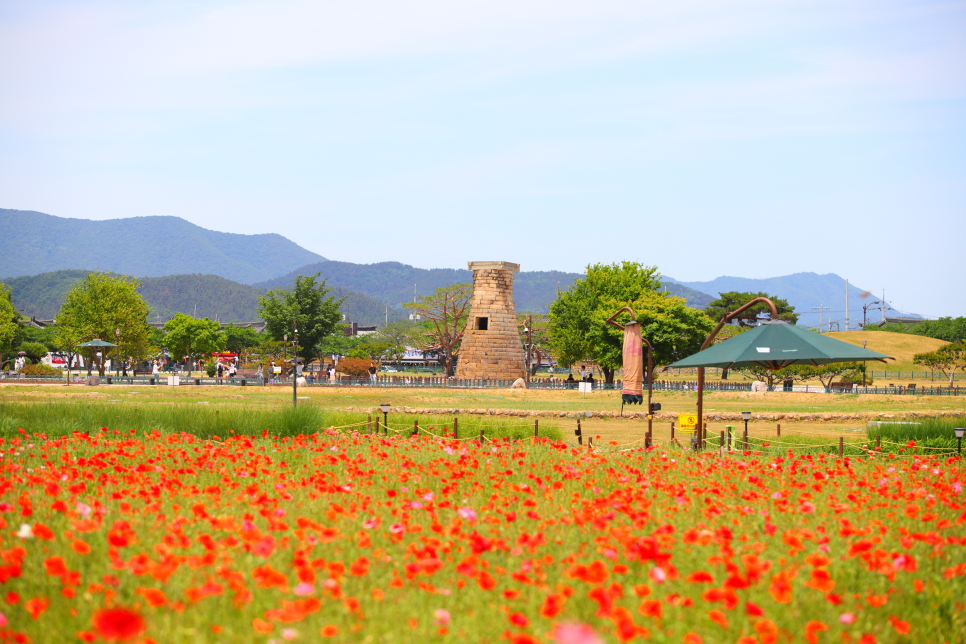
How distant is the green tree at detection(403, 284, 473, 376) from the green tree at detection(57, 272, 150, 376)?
21169mm

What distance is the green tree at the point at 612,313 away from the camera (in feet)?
172

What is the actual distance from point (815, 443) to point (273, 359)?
75207 millimetres

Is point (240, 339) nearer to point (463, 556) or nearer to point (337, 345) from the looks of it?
point (337, 345)

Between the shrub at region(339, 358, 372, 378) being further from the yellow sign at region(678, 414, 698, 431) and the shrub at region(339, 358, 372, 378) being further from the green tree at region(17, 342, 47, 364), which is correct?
the yellow sign at region(678, 414, 698, 431)

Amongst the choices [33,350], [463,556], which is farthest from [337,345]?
[463,556]

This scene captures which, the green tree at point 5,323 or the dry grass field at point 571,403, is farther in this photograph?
the green tree at point 5,323

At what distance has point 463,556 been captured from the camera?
560cm

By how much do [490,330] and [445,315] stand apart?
869 inches

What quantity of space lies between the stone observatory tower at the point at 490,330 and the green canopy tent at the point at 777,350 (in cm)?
3451

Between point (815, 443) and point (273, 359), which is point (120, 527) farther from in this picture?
point (273, 359)

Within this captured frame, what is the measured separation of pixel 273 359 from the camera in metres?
87.4

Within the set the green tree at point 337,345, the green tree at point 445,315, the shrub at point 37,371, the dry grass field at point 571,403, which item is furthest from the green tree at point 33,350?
the dry grass field at point 571,403

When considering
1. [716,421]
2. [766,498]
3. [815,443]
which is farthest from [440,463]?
[716,421]

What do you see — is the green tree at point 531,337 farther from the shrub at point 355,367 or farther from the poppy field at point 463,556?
the poppy field at point 463,556
